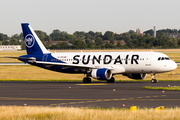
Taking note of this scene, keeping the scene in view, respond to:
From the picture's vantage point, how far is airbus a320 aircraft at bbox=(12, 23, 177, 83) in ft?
150

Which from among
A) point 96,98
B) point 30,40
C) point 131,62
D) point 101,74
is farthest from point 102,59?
point 96,98

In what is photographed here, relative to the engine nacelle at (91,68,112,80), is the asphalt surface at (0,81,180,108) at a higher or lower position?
lower

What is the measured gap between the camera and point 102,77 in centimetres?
4512

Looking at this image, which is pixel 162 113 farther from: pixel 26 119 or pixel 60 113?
pixel 26 119

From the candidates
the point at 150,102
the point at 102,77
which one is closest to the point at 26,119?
the point at 150,102

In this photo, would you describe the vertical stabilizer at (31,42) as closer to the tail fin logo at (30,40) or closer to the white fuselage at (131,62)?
the tail fin logo at (30,40)

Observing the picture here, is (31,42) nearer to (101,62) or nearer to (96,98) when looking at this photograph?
(101,62)

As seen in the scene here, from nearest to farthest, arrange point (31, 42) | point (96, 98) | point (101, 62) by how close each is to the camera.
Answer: point (96, 98) → point (101, 62) → point (31, 42)

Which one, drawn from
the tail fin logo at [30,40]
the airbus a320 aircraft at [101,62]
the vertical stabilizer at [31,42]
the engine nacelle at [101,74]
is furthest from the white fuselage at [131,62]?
the tail fin logo at [30,40]

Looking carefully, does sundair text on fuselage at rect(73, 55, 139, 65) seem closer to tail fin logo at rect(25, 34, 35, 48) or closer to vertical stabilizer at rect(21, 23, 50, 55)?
vertical stabilizer at rect(21, 23, 50, 55)

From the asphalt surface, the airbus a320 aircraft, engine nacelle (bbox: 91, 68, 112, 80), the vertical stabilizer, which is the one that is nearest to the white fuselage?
the airbus a320 aircraft

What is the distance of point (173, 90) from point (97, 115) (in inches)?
721

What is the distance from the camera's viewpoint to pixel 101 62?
48.1 m

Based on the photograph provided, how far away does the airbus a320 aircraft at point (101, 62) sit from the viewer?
4562 centimetres
